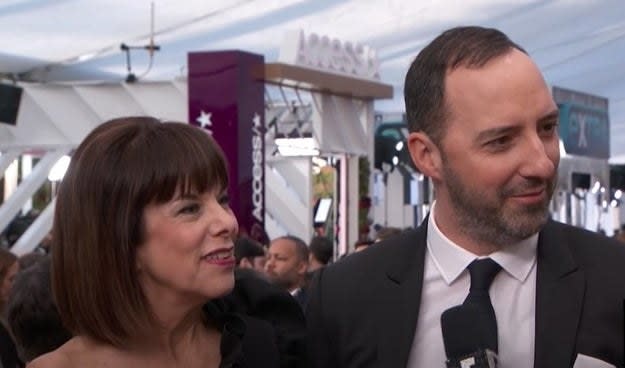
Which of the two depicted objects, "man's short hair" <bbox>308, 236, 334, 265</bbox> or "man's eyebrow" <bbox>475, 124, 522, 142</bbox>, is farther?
"man's short hair" <bbox>308, 236, 334, 265</bbox>

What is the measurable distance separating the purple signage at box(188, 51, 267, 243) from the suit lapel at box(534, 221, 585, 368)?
5686 millimetres

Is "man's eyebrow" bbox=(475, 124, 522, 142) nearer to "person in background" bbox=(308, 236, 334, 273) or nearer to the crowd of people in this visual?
the crowd of people

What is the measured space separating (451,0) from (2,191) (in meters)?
5.79

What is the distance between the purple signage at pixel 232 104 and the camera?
26.6 ft

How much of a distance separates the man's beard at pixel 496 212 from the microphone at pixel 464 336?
14 cm

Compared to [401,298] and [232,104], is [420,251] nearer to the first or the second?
[401,298]

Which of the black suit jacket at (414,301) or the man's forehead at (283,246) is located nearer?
the black suit jacket at (414,301)

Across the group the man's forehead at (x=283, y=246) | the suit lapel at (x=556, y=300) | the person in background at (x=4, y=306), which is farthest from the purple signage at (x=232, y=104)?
the suit lapel at (x=556, y=300)

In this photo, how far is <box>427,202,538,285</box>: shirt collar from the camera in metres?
2.29

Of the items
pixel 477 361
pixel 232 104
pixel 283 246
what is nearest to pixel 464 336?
pixel 477 361

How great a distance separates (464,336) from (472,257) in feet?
0.71

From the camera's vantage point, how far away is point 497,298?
2.28 m

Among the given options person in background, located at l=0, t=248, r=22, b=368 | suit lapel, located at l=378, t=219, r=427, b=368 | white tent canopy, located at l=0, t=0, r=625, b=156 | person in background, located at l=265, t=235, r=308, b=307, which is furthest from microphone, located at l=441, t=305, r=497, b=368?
white tent canopy, located at l=0, t=0, r=625, b=156

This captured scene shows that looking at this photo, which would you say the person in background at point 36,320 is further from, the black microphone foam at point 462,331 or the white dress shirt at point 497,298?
the black microphone foam at point 462,331
